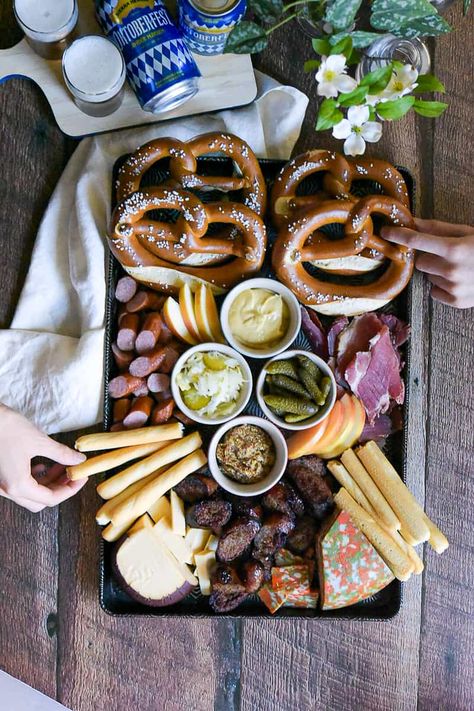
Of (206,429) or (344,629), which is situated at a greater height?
(206,429)

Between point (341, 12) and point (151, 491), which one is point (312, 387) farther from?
point (341, 12)

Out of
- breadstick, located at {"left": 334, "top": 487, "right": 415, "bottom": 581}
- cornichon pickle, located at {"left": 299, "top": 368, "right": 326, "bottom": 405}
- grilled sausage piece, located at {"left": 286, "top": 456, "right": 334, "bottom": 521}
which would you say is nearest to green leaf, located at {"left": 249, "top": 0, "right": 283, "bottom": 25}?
cornichon pickle, located at {"left": 299, "top": 368, "right": 326, "bottom": 405}

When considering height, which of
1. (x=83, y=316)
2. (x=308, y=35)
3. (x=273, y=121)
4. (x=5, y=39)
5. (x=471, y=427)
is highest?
(x=5, y=39)

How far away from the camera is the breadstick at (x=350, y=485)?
64.7 inches

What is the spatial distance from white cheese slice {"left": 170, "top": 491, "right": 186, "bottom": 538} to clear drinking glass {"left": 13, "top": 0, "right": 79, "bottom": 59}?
1.07 m

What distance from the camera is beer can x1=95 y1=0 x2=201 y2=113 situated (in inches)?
61.6

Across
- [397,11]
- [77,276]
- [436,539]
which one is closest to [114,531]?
[77,276]

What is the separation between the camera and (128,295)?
1.66m

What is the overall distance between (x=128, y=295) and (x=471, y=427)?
91cm

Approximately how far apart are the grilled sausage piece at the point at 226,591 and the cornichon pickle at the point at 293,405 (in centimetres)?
39

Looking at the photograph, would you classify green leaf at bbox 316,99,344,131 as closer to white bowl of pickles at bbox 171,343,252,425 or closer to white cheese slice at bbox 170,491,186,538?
white bowl of pickles at bbox 171,343,252,425

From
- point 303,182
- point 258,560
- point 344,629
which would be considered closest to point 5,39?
point 303,182

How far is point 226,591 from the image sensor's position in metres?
1.61

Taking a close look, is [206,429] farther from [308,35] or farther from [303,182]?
[308,35]
